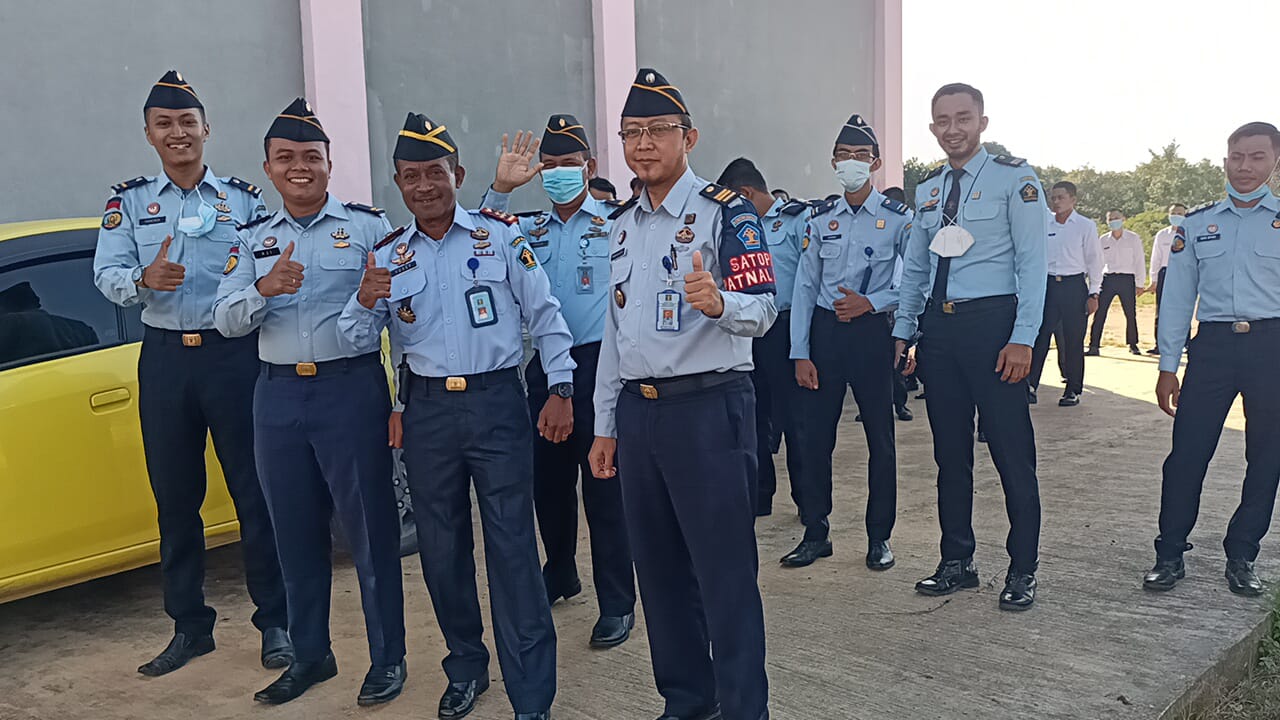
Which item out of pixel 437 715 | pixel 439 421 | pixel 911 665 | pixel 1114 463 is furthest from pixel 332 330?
pixel 1114 463

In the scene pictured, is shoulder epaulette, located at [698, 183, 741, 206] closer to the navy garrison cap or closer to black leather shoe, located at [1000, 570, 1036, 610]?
the navy garrison cap

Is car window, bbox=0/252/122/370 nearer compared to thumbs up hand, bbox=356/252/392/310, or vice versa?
thumbs up hand, bbox=356/252/392/310

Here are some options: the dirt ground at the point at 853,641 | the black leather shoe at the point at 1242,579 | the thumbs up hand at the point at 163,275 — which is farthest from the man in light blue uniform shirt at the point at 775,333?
the thumbs up hand at the point at 163,275

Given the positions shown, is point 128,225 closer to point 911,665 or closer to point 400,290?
point 400,290

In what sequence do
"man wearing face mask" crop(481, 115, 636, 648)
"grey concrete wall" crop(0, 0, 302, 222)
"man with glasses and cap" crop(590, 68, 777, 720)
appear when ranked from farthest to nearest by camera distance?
"grey concrete wall" crop(0, 0, 302, 222)
"man wearing face mask" crop(481, 115, 636, 648)
"man with glasses and cap" crop(590, 68, 777, 720)

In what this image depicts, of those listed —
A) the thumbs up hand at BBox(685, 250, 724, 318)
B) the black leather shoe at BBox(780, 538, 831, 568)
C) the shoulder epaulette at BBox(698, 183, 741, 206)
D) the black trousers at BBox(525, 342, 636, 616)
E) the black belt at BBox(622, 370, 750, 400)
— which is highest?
the shoulder epaulette at BBox(698, 183, 741, 206)

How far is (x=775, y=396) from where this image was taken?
5930mm

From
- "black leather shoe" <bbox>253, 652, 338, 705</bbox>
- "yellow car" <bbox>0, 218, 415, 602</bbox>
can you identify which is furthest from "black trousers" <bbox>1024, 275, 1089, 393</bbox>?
"yellow car" <bbox>0, 218, 415, 602</bbox>

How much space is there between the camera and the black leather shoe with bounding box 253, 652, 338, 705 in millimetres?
3445

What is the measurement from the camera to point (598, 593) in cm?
399

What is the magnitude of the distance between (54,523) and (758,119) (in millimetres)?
7886

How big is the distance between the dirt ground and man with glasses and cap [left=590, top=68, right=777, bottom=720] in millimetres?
582

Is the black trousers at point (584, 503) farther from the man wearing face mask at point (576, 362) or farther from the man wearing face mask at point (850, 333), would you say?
the man wearing face mask at point (850, 333)

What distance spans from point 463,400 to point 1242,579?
3.14 metres
